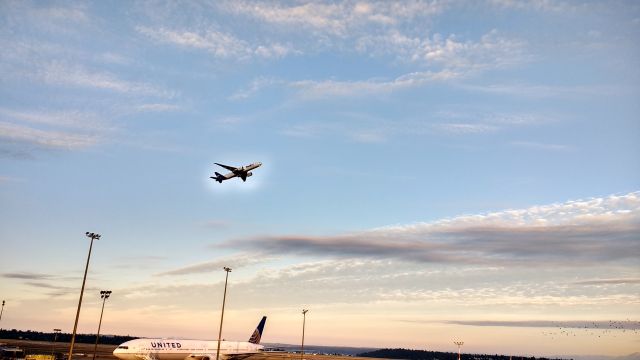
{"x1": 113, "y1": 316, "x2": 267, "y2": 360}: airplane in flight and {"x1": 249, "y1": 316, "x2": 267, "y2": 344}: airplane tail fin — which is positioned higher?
{"x1": 249, "y1": 316, "x2": 267, "y2": 344}: airplane tail fin

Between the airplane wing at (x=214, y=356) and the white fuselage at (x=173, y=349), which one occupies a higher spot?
the white fuselage at (x=173, y=349)

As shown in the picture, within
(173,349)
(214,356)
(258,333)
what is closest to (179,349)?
(173,349)

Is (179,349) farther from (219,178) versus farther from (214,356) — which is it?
(219,178)

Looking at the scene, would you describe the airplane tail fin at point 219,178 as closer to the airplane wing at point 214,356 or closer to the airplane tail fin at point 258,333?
the airplane wing at point 214,356

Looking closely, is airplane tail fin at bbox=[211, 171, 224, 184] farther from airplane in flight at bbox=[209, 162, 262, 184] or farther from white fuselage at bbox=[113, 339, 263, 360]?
white fuselage at bbox=[113, 339, 263, 360]

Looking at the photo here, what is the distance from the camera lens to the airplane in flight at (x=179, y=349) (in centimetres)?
8162

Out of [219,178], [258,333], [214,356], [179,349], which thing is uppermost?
[219,178]

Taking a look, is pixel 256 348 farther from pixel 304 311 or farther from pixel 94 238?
pixel 94 238

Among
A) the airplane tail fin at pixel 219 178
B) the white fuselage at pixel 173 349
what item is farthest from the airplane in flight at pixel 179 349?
the airplane tail fin at pixel 219 178

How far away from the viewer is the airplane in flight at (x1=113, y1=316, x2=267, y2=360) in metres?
81.6

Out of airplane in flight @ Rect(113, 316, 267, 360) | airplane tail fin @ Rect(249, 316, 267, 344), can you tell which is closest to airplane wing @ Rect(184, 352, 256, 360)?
airplane in flight @ Rect(113, 316, 267, 360)


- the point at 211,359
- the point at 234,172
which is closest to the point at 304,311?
the point at 211,359

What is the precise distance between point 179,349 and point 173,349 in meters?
1.62

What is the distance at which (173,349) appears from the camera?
89.4 m
